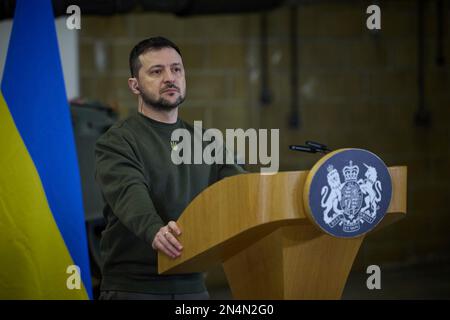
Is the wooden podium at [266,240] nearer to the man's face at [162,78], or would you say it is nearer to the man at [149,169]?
the man at [149,169]

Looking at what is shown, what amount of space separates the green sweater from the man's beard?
0.12 ft

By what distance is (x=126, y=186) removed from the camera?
5.82 feet

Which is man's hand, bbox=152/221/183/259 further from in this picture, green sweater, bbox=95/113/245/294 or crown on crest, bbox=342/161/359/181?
crown on crest, bbox=342/161/359/181

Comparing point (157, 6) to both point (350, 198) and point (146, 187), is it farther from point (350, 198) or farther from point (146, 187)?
point (350, 198)

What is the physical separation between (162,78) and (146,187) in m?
0.25

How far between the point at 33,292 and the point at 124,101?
2.08m

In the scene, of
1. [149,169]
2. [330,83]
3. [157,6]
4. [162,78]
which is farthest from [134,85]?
[330,83]

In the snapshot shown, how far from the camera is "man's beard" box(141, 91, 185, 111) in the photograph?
1.88 m

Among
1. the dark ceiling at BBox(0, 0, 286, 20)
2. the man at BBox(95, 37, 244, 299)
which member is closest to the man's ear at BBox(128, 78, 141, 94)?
the man at BBox(95, 37, 244, 299)

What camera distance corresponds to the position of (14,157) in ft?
7.57
